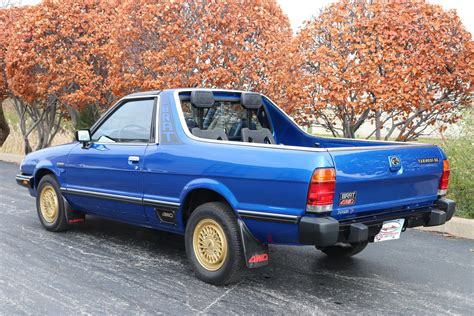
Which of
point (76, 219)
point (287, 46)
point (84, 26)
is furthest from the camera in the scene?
point (84, 26)

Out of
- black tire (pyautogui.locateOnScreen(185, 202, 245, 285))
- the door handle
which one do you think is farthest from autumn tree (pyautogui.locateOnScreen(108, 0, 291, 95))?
black tire (pyautogui.locateOnScreen(185, 202, 245, 285))

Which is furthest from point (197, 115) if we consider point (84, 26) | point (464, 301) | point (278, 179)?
point (84, 26)

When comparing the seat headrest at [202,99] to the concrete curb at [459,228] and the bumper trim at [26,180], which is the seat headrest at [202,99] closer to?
the bumper trim at [26,180]

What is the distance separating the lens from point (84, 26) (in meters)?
13.7

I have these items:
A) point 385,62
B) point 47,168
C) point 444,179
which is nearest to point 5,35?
point 47,168

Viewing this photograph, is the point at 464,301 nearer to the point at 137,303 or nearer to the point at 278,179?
the point at 278,179

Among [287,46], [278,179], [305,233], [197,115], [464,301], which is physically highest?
[287,46]

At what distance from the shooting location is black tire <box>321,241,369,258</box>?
5.87 meters

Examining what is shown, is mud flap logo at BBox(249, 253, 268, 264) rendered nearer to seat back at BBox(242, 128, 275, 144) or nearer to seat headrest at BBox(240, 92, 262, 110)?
seat back at BBox(242, 128, 275, 144)

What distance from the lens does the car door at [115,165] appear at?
18.5 feet

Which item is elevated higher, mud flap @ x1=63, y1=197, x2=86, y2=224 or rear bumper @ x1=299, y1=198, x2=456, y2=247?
rear bumper @ x1=299, y1=198, x2=456, y2=247

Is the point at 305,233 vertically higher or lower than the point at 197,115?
lower

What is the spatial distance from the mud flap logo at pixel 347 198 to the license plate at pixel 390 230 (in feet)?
Result: 1.63

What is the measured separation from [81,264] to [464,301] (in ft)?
11.7
